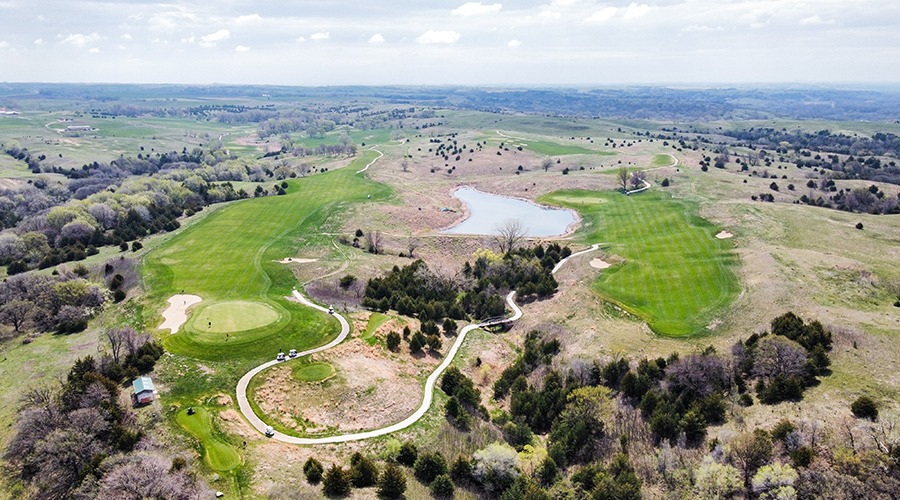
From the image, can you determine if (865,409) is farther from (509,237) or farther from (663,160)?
(663,160)

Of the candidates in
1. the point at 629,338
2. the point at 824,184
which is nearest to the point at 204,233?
the point at 629,338

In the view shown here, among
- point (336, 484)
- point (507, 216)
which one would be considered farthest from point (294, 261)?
point (507, 216)

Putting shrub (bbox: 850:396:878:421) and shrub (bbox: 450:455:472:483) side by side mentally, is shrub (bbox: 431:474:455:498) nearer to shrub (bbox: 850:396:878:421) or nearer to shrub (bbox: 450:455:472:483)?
shrub (bbox: 450:455:472:483)

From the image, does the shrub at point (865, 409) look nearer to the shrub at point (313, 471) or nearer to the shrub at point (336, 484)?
the shrub at point (336, 484)

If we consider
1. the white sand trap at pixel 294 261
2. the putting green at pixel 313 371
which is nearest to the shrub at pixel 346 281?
the white sand trap at pixel 294 261

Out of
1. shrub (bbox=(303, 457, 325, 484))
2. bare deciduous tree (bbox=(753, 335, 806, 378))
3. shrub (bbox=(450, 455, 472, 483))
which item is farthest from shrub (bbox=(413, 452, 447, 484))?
bare deciduous tree (bbox=(753, 335, 806, 378))

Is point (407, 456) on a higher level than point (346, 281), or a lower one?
lower
